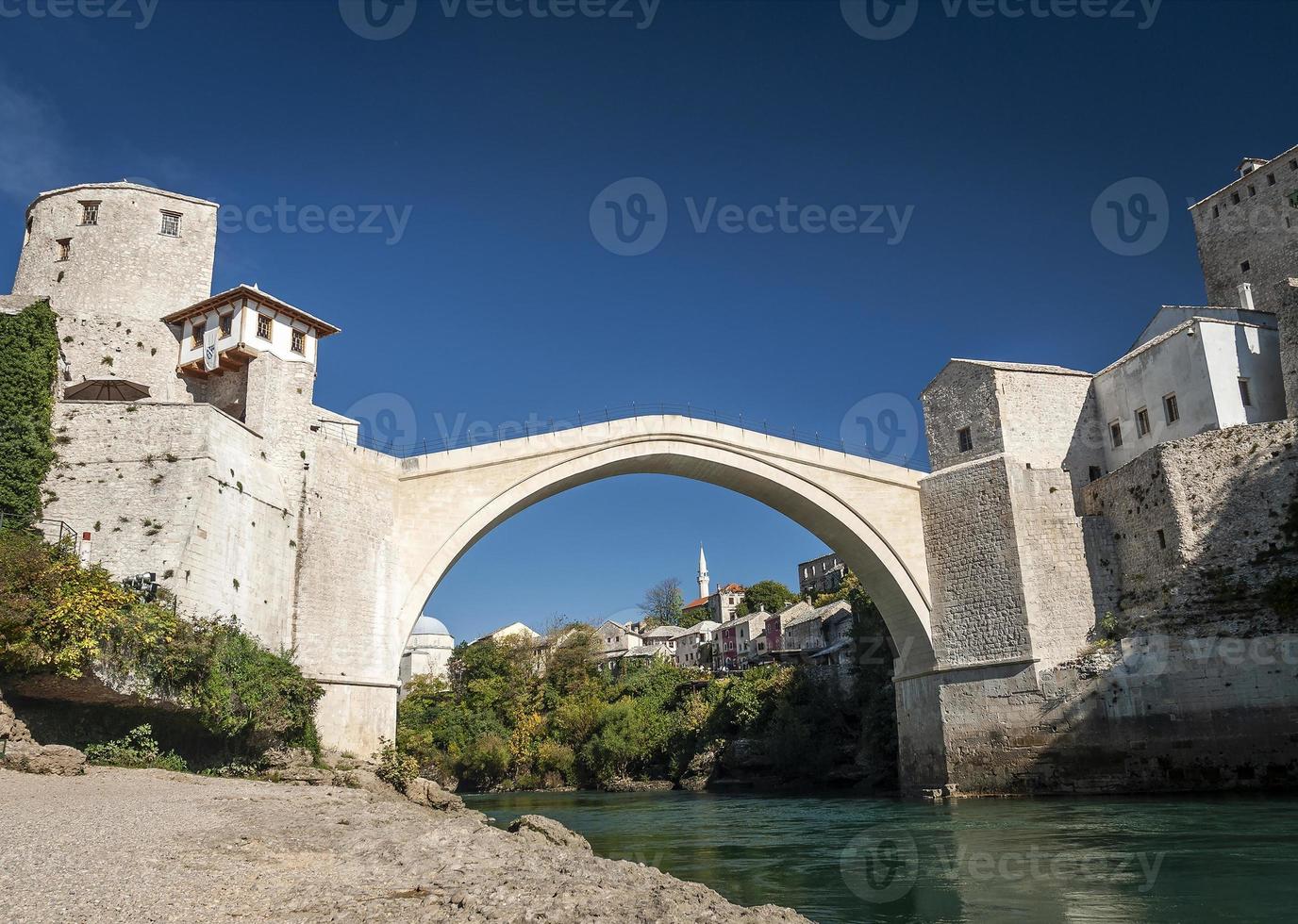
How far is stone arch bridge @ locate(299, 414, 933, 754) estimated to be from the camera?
58.8ft

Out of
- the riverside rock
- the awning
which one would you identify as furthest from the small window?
the awning

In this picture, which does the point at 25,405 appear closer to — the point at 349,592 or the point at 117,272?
the point at 117,272

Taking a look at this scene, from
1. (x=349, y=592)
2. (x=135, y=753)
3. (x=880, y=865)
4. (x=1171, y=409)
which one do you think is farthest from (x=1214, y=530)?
(x=135, y=753)

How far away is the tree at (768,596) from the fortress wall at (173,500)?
169 ft

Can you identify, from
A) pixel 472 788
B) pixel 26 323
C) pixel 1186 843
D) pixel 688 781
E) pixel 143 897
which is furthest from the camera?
pixel 472 788

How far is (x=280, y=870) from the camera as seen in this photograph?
7.42m

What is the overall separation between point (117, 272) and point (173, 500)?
638 cm

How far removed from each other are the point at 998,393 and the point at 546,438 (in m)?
10.5

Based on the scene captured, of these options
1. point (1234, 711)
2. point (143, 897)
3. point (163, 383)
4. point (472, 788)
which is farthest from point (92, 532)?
point (472, 788)

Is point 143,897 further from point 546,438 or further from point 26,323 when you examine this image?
point 546,438

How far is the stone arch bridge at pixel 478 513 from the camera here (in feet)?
58.8

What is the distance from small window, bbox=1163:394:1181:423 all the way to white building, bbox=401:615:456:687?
47.6 m

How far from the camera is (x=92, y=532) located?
1487cm

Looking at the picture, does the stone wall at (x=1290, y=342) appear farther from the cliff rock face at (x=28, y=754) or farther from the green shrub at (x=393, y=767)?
the cliff rock face at (x=28, y=754)
